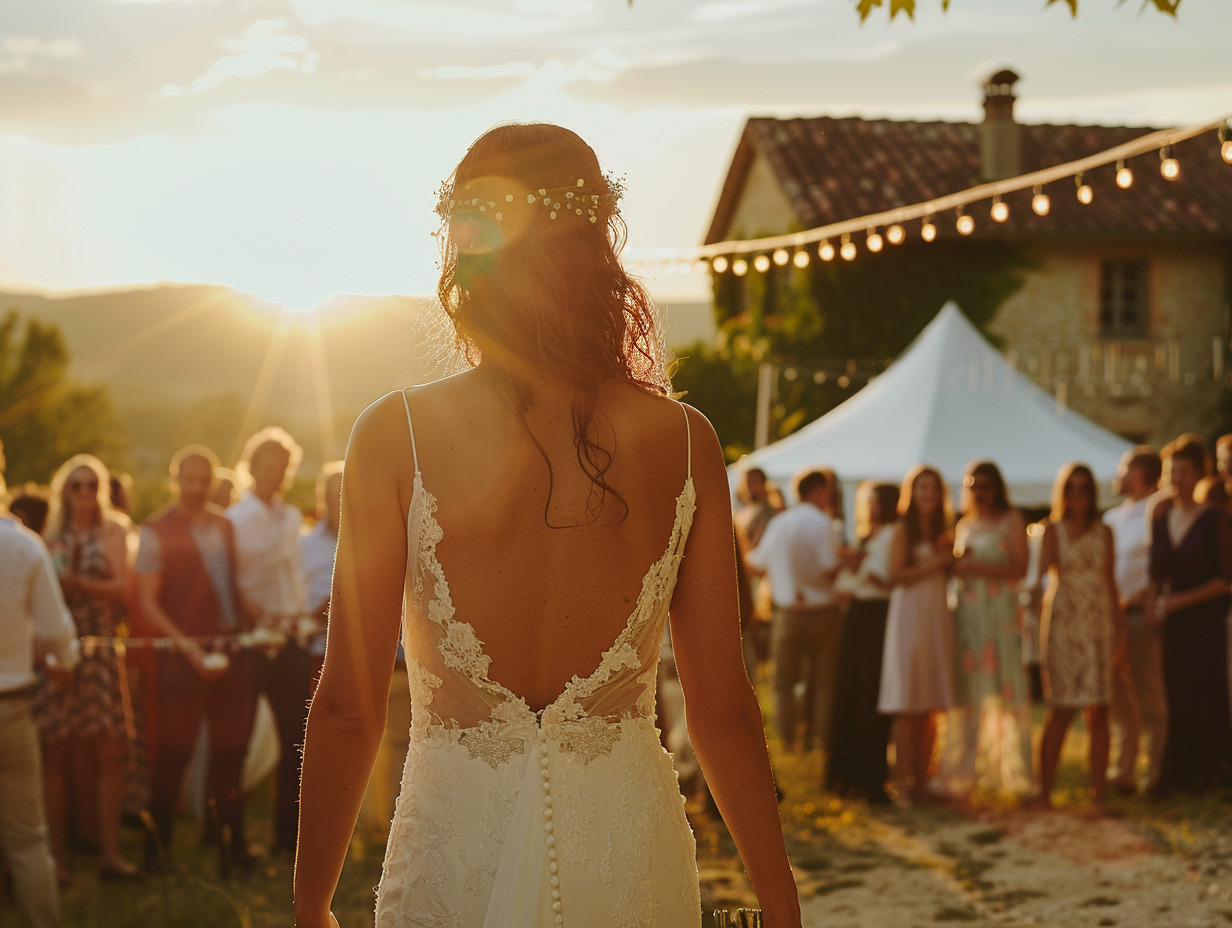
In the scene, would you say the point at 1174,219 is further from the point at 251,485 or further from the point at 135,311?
the point at 135,311

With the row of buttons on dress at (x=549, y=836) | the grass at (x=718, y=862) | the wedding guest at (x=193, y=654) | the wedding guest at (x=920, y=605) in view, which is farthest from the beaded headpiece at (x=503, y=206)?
the wedding guest at (x=920, y=605)

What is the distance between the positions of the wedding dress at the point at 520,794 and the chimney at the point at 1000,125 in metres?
20.9

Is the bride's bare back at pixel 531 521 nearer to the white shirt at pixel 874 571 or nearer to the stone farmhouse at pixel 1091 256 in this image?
the white shirt at pixel 874 571

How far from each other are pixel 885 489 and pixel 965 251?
15785 millimetres

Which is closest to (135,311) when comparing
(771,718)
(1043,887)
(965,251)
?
(965,251)

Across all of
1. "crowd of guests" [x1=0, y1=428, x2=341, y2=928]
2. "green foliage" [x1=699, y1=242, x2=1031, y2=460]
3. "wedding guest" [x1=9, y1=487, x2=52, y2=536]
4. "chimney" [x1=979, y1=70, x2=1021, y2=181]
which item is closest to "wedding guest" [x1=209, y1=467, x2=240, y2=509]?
"crowd of guests" [x1=0, y1=428, x2=341, y2=928]

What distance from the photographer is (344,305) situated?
3822mm

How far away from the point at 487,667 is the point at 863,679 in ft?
20.8

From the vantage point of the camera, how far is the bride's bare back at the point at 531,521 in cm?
163

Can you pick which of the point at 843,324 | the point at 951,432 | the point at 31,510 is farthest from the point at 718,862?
the point at 843,324

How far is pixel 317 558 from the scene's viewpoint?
6.50 m

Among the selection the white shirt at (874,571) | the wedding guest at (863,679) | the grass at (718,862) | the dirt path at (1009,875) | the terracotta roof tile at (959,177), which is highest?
the terracotta roof tile at (959,177)

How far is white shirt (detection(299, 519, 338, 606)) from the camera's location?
6492mm

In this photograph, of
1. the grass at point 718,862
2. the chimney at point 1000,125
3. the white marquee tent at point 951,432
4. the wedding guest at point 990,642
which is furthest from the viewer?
the chimney at point 1000,125
